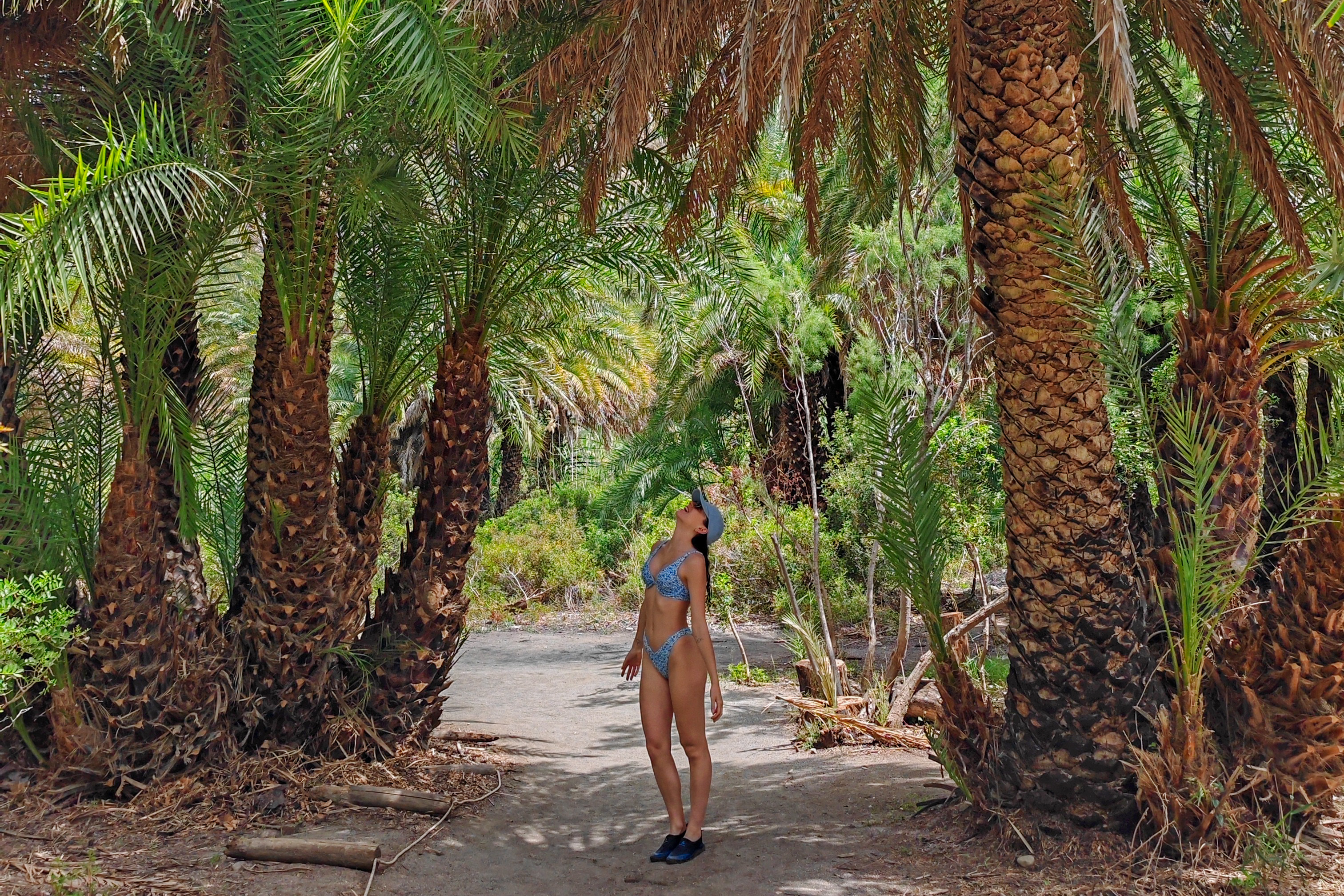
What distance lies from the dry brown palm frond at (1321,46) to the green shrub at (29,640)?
5865 millimetres

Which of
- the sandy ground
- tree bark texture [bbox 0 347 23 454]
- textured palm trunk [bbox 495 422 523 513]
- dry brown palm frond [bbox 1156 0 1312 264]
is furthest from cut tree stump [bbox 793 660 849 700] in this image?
textured palm trunk [bbox 495 422 523 513]

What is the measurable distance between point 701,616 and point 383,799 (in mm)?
2430

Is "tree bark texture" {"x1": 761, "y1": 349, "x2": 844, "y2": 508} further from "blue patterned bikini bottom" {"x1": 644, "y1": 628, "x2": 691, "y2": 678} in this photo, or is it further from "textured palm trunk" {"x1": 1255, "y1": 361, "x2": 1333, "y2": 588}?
"blue patterned bikini bottom" {"x1": 644, "y1": 628, "x2": 691, "y2": 678}

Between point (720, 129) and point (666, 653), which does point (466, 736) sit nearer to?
point (666, 653)

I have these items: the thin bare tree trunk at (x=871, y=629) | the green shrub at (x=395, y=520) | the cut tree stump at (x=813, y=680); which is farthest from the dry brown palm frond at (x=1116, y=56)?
the green shrub at (x=395, y=520)

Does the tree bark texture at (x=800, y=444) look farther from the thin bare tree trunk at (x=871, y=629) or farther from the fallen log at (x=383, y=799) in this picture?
the fallen log at (x=383, y=799)

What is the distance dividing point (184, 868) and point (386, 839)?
1030mm

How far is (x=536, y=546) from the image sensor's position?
19812 mm

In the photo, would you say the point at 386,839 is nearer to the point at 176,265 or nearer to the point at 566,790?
the point at 566,790

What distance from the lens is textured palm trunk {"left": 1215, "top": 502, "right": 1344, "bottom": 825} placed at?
495 centimetres

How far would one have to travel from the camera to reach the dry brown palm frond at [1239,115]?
511 centimetres

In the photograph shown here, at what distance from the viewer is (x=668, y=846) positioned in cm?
547

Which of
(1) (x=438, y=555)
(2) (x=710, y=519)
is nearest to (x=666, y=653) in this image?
(2) (x=710, y=519)

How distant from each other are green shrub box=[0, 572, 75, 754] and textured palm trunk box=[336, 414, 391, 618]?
204 cm
